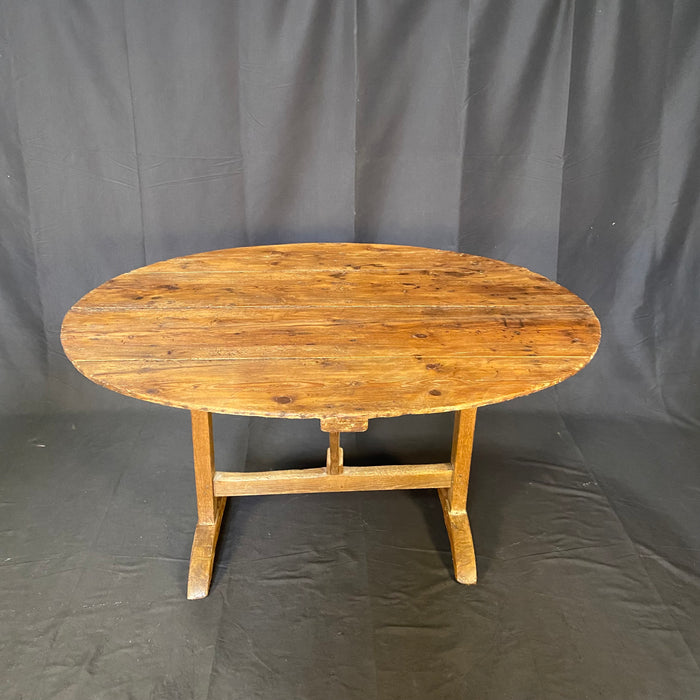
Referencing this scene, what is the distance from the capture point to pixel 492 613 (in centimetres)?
206

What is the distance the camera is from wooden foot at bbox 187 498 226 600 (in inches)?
82.6

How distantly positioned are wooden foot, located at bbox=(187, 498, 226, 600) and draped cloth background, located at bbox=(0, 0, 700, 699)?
47 millimetres

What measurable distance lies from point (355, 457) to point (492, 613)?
0.88 meters

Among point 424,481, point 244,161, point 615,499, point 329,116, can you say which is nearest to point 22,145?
point 244,161

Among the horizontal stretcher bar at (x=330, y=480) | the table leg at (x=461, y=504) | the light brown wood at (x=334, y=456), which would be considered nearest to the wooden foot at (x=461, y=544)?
the table leg at (x=461, y=504)

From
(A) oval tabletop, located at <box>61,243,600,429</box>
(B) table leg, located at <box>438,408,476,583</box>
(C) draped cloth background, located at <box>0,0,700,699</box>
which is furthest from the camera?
(B) table leg, located at <box>438,408,476,583</box>

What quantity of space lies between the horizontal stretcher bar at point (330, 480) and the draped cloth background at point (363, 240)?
0.63ft

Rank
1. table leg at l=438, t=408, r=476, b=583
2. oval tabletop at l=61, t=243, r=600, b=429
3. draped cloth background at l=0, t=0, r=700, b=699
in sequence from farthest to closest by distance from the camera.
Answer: table leg at l=438, t=408, r=476, b=583
draped cloth background at l=0, t=0, r=700, b=699
oval tabletop at l=61, t=243, r=600, b=429

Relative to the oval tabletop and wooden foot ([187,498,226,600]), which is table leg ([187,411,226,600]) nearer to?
wooden foot ([187,498,226,600])

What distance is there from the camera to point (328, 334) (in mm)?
1781

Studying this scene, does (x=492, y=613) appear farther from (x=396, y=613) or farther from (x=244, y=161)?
(x=244, y=161)

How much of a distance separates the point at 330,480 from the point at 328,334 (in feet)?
2.13

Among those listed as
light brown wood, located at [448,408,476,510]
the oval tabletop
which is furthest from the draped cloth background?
the oval tabletop

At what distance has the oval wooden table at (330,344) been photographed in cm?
151
